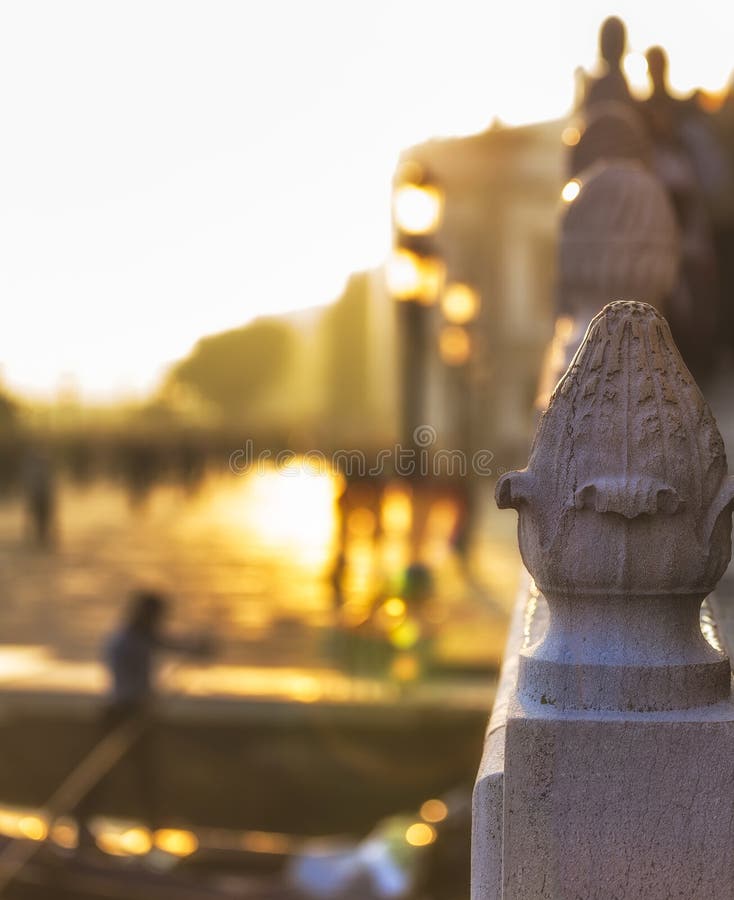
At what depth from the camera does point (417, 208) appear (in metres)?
11.8

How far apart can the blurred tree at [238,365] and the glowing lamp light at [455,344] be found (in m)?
68.6

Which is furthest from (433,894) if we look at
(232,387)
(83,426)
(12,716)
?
(232,387)

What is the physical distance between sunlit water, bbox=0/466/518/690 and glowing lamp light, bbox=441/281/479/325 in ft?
9.97

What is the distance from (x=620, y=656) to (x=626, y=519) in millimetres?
218

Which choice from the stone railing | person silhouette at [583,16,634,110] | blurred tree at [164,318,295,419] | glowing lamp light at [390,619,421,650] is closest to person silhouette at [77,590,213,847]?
glowing lamp light at [390,619,421,650]

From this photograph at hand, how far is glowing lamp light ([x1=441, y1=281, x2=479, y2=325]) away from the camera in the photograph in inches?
760

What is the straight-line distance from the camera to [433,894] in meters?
6.43

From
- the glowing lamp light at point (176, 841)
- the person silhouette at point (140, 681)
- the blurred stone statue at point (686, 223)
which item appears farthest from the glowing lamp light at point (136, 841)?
the blurred stone statue at point (686, 223)

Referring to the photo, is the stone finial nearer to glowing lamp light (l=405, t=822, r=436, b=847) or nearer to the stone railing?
the stone railing

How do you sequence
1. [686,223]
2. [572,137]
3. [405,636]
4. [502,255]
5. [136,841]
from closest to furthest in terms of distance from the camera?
[572,137], [686,223], [136,841], [405,636], [502,255]

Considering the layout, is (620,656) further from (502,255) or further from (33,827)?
(502,255)

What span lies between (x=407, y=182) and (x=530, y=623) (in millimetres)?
9659

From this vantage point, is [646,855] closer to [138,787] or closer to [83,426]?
[138,787]

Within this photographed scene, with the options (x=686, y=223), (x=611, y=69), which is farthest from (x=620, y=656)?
(x=686, y=223)
